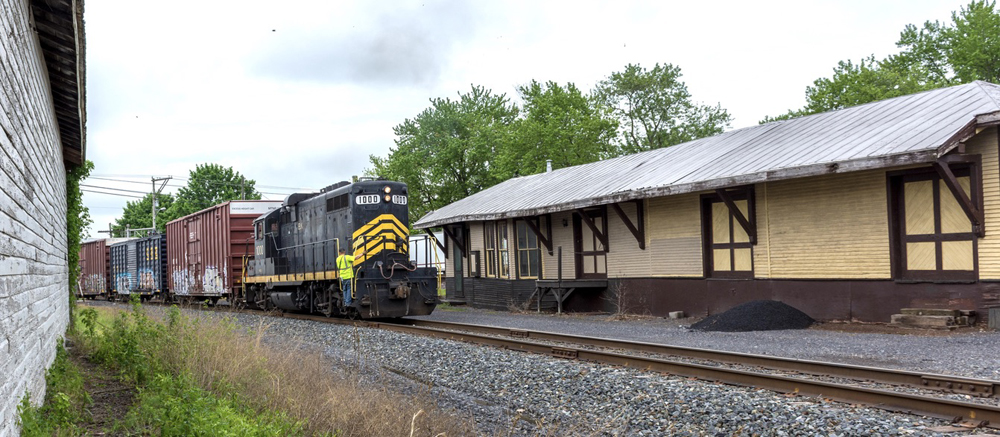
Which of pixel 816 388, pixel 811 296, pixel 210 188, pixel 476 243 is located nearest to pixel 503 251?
pixel 476 243

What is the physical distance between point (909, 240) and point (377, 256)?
10.3 m

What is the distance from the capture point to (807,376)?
8.43m

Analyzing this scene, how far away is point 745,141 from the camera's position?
1827cm

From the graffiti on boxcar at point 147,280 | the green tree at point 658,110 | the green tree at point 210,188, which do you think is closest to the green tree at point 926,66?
the green tree at point 658,110

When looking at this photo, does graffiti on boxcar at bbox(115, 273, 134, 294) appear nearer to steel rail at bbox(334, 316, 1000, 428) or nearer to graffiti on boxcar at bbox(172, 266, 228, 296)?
graffiti on boxcar at bbox(172, 266, 228, 296)

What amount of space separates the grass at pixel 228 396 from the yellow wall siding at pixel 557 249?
12.1 metres

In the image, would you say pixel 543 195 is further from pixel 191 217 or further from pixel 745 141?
pixel 191 217

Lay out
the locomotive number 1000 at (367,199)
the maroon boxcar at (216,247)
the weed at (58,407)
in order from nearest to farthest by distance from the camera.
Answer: the weed at (58,407)
the locomotive number 1000 at (367,199)
the maroon boxcar at (216,247)

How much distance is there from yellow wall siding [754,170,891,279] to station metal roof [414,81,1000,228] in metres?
0.79

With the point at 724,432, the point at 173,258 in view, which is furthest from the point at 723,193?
the point at 173,258

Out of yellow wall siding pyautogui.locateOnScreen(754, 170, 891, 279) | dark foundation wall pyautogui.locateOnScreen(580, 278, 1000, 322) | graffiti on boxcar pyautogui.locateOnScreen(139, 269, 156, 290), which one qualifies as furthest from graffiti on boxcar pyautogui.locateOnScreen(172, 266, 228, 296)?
yellow wall siding pyautogui.locateOnScreen(754, 170, 891, 279)

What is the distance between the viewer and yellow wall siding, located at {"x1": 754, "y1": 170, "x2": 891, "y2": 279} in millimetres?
13695

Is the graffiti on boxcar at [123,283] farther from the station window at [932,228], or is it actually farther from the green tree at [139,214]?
the green tree at [139,214]

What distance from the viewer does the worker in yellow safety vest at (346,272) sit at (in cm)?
1658
